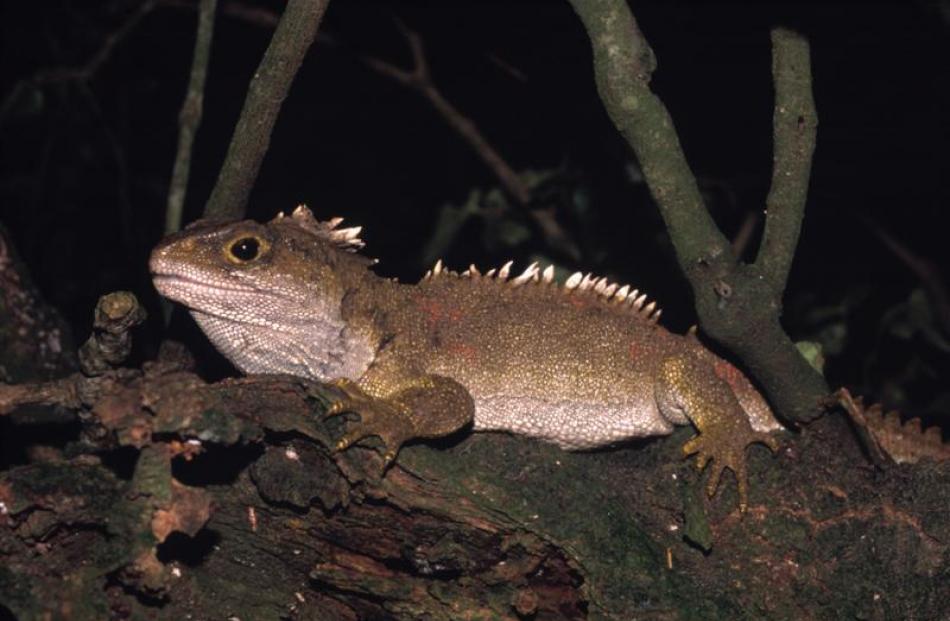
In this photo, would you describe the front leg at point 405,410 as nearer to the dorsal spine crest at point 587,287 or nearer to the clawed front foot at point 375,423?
the clawed front foot at point 375,423

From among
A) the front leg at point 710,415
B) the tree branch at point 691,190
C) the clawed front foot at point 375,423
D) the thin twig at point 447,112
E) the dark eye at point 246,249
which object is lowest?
the dark eye at point 246,249

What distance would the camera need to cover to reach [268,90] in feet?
15.2

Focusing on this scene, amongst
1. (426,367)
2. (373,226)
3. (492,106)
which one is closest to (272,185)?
(373,226)

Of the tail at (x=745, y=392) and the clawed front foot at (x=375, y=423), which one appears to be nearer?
the clawed front foot at (x=375, y=423)

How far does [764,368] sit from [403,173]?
15.3 feet

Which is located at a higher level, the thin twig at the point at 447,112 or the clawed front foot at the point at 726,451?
the clawed front foot at the point at 726,451

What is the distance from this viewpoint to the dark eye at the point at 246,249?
5.02 m

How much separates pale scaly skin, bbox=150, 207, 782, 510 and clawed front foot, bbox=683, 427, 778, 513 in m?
0.26

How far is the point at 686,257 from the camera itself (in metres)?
3.95

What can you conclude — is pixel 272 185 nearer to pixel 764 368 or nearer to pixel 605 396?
pixel 605 396

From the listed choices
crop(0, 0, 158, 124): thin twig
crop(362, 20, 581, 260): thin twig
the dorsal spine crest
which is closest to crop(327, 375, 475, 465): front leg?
the dorsal spine crest

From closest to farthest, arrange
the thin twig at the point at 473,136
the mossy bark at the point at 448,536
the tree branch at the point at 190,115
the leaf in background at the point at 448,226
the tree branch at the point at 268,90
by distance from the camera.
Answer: the mossy bark at the point at 448,536
the tree branch at the point at 268,90
the tree branch at the point at 190,115
the leaf in background at the point at 448,226
the thin twig at the point at 473,136

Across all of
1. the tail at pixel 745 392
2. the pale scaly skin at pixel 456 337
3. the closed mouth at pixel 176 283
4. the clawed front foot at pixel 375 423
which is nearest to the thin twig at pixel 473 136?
the pale scaly skin at pixel 456 337

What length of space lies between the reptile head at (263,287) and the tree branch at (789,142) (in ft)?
7.08
